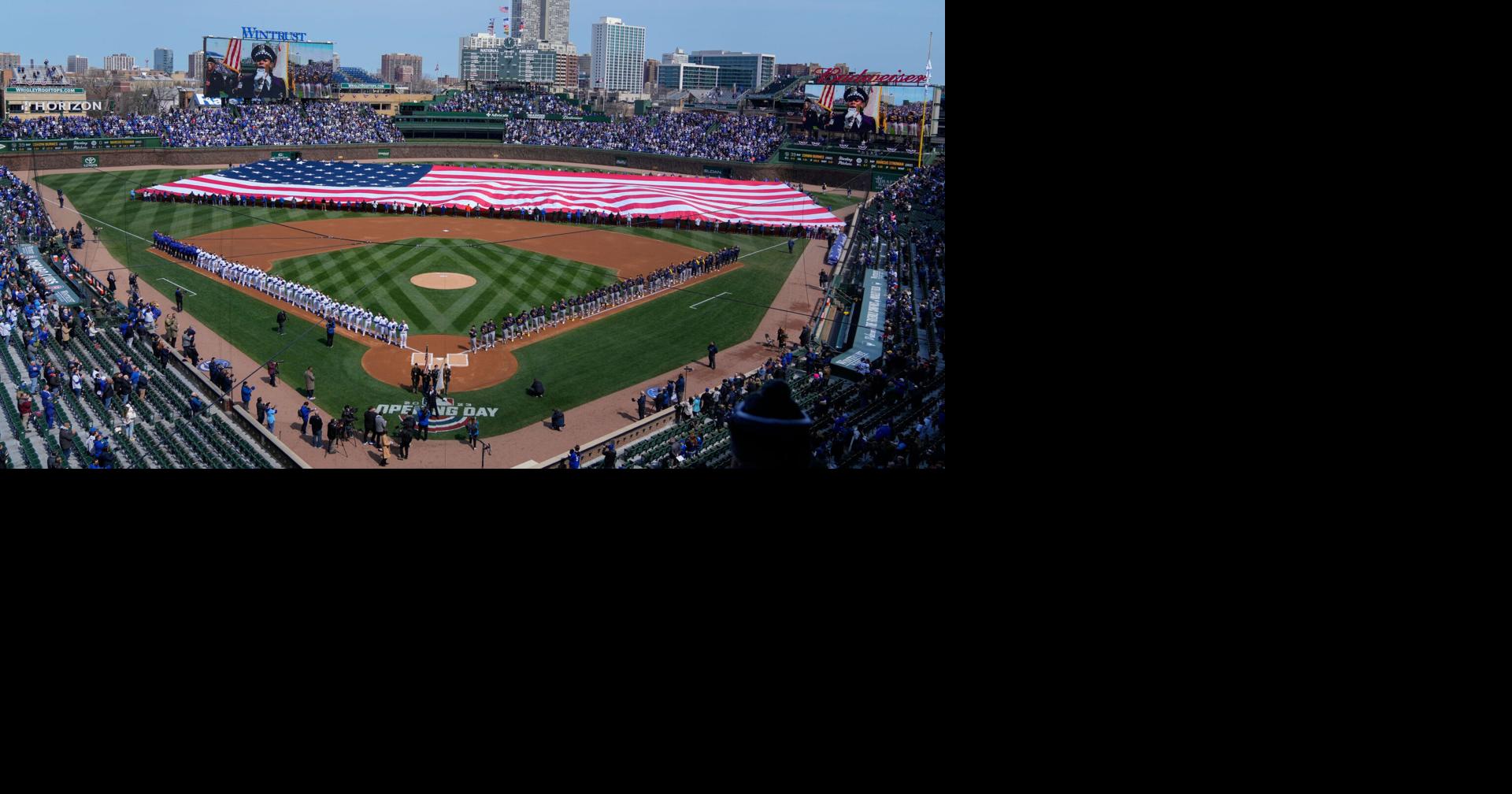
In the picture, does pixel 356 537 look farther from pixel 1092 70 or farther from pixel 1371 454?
pixel 1371 454

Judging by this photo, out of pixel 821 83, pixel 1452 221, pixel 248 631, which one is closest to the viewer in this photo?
pixel 248 631

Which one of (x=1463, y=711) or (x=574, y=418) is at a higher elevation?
(x=1463, y=711)

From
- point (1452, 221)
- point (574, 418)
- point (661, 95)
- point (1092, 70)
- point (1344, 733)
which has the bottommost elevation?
point (574, 418)

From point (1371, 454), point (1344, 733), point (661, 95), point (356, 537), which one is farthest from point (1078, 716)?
point (661, 95)

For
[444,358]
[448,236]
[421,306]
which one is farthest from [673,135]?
[444,358]

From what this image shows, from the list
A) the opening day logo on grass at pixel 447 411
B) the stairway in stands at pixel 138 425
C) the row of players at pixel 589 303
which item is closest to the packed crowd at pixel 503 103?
the row of players at pixel 589 303

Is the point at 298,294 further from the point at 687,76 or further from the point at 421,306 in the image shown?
the point at 687,76

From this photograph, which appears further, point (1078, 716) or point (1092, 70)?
Answer: point (1092, 70)

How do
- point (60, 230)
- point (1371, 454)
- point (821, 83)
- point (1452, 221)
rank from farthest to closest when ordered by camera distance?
point (821, 83)
point (60, 230)
point (1371, 454)
point (1452, 221)
